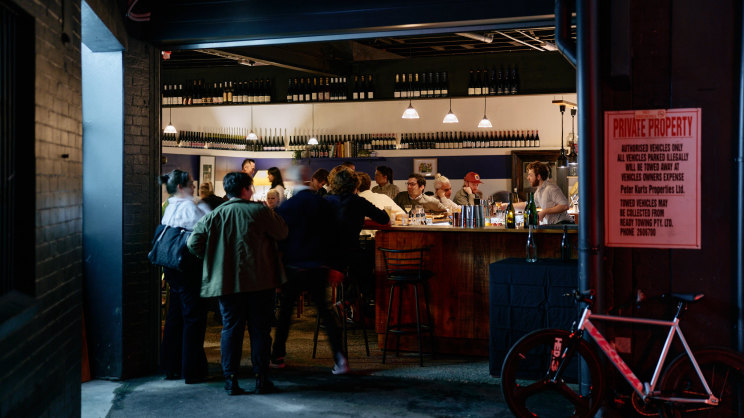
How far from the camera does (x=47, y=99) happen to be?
3.54m

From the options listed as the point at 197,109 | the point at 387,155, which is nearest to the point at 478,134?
the point at 387,155

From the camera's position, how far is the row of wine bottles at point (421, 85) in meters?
12.0

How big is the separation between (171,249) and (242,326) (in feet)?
2.48

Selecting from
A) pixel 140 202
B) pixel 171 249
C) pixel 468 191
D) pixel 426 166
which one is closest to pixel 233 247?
pixel 171 249

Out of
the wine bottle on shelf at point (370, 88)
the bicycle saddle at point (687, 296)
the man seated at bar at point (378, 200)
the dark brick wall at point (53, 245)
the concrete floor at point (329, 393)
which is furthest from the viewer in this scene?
the wine bottle on shelf at point (370, 88)

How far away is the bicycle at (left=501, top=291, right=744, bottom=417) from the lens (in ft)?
12.8

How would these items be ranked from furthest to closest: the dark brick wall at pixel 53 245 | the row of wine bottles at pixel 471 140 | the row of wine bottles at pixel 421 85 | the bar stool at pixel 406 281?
the row of wine bottles at pixel 471 140 → the row of wine bottles at pixel 421 85 → the bar stool at pixel 406 281 → the dark brick wall at pixel 53 245

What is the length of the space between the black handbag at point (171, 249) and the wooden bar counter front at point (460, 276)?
1962 mm

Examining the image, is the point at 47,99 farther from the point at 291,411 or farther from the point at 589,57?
the point at 589,57

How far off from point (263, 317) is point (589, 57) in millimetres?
2801

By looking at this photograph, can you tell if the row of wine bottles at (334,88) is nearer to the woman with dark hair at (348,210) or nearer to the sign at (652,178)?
the woman with dark hair at (348,210)

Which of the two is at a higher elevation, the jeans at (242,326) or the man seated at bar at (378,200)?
the man seated at bar at (378,200)

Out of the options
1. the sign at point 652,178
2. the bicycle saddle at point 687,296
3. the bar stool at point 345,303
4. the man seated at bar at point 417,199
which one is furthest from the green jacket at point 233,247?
the man seated at bar at point 417,199

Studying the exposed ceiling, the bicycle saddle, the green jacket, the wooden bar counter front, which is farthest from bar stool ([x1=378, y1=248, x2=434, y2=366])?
the exposed ceiling
